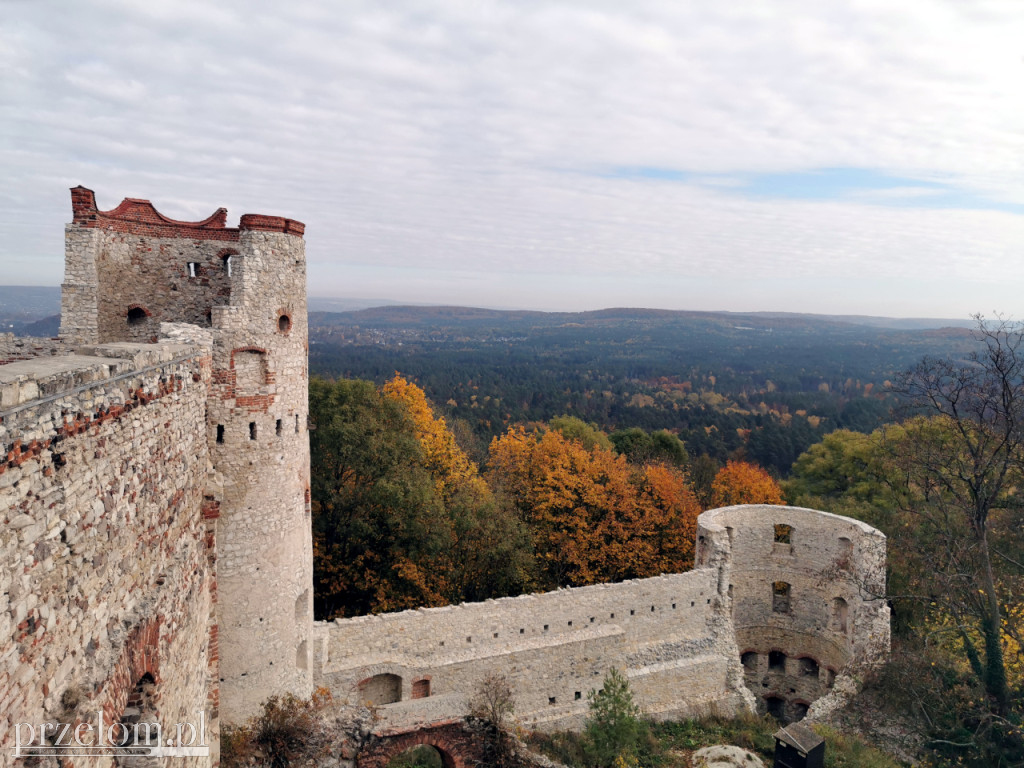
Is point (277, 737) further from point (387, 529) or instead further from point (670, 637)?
point (670, 637)

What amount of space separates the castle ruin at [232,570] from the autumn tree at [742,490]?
25.2 ft

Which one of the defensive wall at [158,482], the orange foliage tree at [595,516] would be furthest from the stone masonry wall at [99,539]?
the orange foliage tree at [595,516]

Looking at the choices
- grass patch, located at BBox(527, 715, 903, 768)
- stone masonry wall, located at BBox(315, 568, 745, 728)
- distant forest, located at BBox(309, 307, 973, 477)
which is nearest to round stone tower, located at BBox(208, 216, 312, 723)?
stone masonry wall, located at BBox(315, 568, 745, 728)

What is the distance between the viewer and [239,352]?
10453 mm

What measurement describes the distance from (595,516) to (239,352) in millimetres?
18256

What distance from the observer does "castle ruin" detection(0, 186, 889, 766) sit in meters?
4.84

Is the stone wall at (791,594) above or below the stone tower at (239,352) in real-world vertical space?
below

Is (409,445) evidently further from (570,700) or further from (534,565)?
(570,700)

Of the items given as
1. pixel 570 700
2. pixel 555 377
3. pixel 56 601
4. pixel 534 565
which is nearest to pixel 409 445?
pixel 534 565

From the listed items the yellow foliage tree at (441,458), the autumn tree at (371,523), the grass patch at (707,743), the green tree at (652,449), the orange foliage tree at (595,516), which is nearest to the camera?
the grass patch at (707,743)

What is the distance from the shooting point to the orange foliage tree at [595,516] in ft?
79.0

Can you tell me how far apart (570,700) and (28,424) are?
16606 millimetres

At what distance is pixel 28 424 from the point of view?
434cm

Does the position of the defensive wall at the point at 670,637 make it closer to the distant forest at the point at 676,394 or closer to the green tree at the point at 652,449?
the distant forest at the point at 676,394
